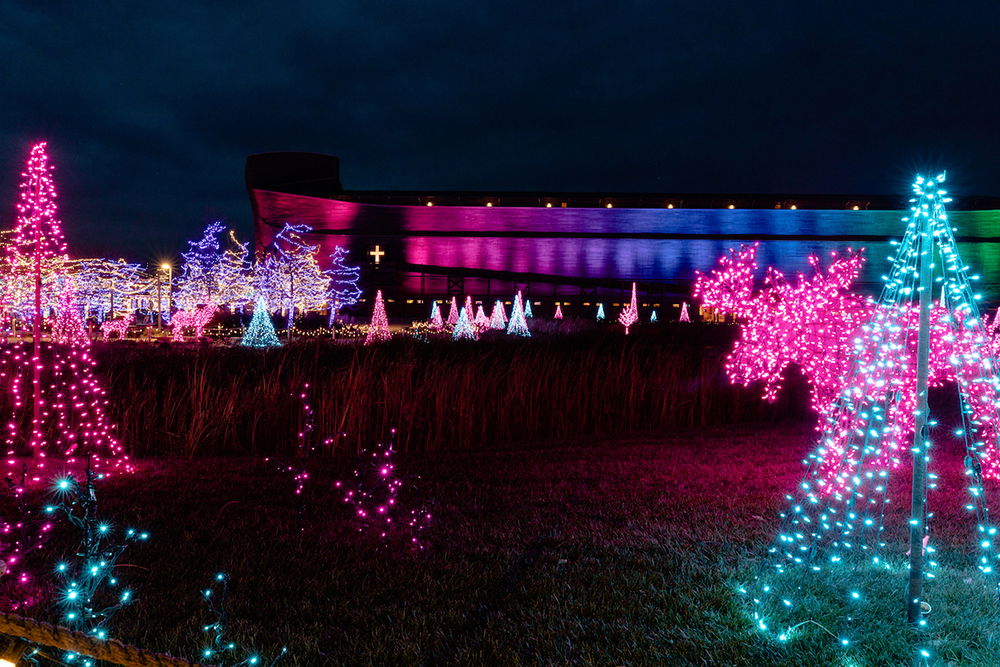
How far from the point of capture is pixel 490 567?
380 centimetres

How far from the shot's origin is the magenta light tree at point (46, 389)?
19.4ft

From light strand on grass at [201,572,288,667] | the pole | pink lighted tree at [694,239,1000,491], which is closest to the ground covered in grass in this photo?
light strand on grass at [201,572,288,667]

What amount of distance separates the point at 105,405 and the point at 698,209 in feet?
155

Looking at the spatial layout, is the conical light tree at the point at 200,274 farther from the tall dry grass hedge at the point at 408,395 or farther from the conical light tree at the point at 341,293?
the tall dry grass hedge at the point at 408,395

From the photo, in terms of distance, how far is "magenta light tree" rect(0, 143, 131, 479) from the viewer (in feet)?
19.4

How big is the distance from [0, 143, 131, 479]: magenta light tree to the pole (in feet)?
21.1

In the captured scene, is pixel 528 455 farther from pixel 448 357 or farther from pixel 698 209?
pixel 698 209

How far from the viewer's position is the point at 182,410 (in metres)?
7.33

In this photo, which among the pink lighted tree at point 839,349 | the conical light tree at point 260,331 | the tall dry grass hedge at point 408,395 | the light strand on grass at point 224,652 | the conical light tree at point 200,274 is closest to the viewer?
the light strand on grass at point 224,652

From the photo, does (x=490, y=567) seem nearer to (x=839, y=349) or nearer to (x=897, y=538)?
(x=897, y=538)

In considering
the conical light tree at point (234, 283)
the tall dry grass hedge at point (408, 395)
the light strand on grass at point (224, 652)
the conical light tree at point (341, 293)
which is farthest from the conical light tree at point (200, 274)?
the light strand on grass at point (224, 652)

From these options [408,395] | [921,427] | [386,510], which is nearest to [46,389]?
[408,395]

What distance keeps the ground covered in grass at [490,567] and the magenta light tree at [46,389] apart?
104 cm

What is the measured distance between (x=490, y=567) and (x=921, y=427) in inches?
96.0
